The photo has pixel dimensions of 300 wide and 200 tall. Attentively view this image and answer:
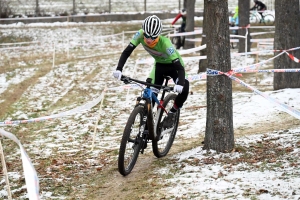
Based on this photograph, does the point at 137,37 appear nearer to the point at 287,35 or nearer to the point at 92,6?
the point at 287,35

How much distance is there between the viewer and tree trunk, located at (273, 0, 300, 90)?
11.8 m

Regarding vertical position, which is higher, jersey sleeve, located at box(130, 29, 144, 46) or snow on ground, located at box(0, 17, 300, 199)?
jersey sleeve, located at box(130, 29, 144, 46)

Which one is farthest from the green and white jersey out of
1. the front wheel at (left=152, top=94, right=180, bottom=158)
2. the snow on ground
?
the snow on ground

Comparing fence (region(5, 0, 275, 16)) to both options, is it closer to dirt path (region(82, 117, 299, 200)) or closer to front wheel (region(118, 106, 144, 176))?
dirt path (region(82, 117, 299, 200))

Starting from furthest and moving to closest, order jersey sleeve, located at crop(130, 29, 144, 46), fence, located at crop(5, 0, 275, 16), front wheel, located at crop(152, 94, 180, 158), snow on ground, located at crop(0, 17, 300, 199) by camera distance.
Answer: fence, located at crop(5, 0, 275, 16)
front wheel, located at crop(152, 94, 180, 158)
jersey sleeve, located at crop(130, 29, 144, 46)
snow on ground, located at crop(0, 17, 300, 199)

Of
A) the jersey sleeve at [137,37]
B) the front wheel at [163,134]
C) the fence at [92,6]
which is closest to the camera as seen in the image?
the jersey sleeve at [137,37]

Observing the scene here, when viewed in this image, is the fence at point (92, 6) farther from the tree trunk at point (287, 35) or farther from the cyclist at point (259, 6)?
the tree trunk at point (287, 35)

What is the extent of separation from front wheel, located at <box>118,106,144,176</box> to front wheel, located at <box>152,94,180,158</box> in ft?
1.38

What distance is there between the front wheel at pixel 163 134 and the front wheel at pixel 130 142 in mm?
420

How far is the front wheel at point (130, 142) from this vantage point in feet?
22.7

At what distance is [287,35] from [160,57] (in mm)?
4925

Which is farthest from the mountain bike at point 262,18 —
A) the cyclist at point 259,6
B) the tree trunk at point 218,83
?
the tree trunk at point 218,83

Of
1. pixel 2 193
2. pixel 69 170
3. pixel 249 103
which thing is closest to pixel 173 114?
pixel 69 170

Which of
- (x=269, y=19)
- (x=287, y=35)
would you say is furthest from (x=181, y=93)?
(x=269, y=19)
